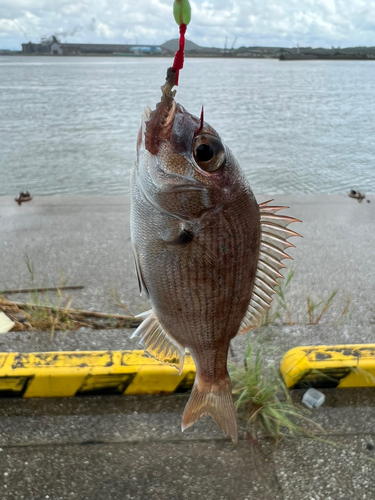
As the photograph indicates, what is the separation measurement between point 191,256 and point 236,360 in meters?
1.60

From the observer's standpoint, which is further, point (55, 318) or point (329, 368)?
point (55, 318)

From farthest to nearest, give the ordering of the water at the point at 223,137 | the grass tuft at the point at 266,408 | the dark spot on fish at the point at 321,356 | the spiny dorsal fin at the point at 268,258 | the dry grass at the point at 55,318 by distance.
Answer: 1. the water at the point at 223,137
2. the dry grass at the point at 55,318
3. the dark spot on fish at the point at 321,356
4. the grass tuft at the point at 266,408
5. the spiny dorsal fin at the point at 268,258

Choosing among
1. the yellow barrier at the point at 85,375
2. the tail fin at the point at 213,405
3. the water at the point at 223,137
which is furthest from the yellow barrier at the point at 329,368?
the water at the point at 223,137

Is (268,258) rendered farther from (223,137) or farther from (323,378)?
(223,137)

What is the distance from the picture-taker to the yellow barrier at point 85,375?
232cm

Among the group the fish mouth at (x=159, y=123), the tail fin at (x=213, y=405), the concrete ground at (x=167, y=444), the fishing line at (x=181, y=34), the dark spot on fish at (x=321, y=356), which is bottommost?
the concrete ground at (x=167, y=444)

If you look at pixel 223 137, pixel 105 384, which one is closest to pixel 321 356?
pixel 105 384

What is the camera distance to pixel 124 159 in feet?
31.2

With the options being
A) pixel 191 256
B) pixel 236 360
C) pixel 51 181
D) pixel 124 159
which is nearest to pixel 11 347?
pixel 236 360

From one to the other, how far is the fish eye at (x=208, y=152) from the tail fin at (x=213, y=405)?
2.32 feet

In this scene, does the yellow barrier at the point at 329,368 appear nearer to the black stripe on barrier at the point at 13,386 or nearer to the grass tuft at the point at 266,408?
the grass tuft at the point at 266,408

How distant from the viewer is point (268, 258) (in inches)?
53.8

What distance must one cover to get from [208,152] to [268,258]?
0.40 meters

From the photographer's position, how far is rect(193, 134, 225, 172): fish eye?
45.9 inches
